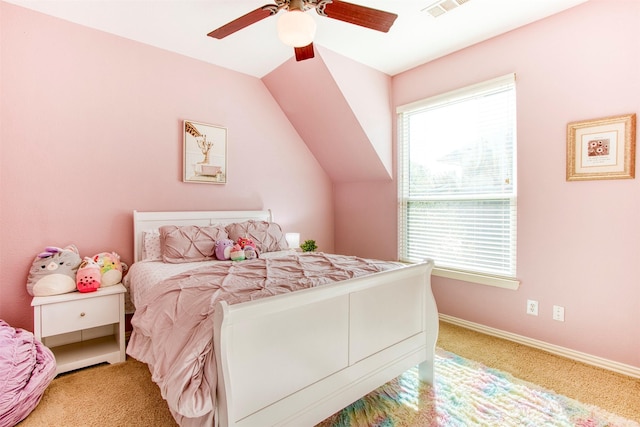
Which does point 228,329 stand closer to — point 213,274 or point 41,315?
point 213,274

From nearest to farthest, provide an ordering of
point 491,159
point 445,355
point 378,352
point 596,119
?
point 378,352 < point 596,119 < point 445,355 < point 491,159

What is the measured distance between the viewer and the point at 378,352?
1.83 m

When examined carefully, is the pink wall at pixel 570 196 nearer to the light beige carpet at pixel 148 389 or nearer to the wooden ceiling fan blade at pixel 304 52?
the light beige carpet at pixel 148 389

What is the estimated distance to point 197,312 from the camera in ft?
4.65

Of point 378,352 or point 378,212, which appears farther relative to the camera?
point 378,212

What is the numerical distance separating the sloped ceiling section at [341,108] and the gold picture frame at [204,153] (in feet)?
2.92

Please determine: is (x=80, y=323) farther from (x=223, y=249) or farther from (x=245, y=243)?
(x=245, y=243)

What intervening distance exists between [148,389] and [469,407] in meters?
1.98

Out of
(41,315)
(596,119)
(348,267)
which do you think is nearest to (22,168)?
(41,315)

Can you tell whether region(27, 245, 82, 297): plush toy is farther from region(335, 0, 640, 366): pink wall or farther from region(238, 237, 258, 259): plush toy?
region(335, 0, 640, 366): pink wall

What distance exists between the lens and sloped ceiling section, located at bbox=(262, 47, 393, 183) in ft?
10.4

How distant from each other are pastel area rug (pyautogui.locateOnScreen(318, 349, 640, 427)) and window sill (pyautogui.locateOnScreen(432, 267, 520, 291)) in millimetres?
814

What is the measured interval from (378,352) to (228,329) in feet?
3.19

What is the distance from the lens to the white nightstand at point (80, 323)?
213 centimetres
